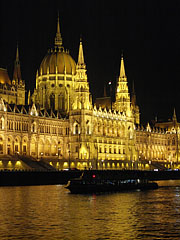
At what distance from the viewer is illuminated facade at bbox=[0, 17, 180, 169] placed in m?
151

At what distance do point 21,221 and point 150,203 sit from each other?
24395mm

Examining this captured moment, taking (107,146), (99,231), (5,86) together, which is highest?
(5,86)

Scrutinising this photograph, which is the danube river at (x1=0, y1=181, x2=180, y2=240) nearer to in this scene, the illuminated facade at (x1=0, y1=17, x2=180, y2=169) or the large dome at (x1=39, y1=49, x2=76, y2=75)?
the illuminated facade at (x1=0, y1=17, x2=180, y2=169)

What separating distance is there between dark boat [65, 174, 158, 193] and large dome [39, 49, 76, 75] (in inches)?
3248

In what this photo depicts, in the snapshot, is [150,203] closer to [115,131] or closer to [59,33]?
[115,131]

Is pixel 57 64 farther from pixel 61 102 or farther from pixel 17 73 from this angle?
pixel 17 73

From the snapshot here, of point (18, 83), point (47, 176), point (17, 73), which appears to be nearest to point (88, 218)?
point (47, 176)

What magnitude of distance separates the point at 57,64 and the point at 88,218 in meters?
131

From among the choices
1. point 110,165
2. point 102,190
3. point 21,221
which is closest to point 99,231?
point 21,221

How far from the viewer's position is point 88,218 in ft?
192

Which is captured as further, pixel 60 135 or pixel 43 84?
pixel 43 84

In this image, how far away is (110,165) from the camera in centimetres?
17412

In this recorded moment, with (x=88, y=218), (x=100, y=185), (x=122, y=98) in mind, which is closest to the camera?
(x=88, y=218)

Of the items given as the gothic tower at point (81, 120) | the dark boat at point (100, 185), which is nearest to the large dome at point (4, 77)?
the gothic tower at point (81, 120)
